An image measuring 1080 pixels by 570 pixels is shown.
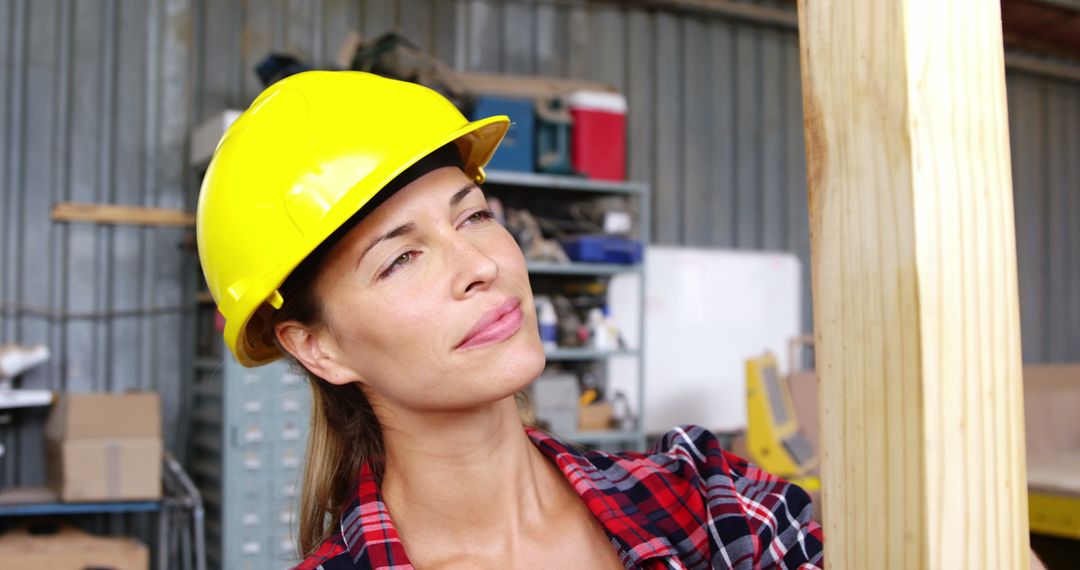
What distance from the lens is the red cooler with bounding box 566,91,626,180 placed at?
488 cm

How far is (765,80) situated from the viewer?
616 centimetres

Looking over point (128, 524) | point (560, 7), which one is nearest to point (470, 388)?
point (128, 524)

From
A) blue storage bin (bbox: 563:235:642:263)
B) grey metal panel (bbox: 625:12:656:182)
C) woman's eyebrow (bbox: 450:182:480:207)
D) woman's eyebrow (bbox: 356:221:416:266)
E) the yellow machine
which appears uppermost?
grey metal panel (bbox: 625:12:656:182)

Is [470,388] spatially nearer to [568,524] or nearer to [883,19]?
[568,524]

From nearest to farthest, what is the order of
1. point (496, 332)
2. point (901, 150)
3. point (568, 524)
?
point (901, 150) < point (496, 332) < point (568, 524)

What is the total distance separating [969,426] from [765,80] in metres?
5.87

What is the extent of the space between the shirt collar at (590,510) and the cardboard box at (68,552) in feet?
8.82

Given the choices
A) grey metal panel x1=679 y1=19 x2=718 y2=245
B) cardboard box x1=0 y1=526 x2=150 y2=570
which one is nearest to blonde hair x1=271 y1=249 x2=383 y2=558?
cardboard box x1=0 y1=526 x2=150 y2=570

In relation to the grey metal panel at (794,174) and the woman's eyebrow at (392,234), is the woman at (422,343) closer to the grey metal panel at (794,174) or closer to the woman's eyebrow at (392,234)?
the woman's eyebrow at (392,234)

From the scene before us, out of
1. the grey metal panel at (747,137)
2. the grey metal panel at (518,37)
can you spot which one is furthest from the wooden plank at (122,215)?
the grey metal panel at (747,137)

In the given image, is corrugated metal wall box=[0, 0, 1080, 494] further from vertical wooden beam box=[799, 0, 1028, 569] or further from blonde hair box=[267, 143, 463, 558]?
vertical wooden beam box=[799, 0, 1028, 569]

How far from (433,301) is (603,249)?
371 cm

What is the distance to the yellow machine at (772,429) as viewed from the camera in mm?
4492

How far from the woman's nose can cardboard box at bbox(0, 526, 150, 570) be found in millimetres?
2959
